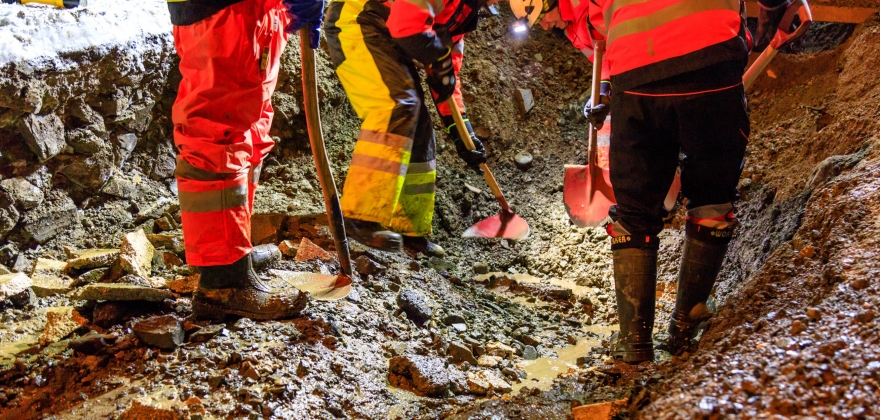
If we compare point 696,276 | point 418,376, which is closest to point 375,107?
point 418,376

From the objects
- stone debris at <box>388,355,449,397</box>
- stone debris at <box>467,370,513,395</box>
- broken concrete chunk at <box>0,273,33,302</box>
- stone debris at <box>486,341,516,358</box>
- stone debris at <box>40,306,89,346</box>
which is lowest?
stone debris at <box>486,341,516,358</box>

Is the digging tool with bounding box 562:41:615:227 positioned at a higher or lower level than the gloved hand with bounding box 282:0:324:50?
lower

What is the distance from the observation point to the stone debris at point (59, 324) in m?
1.94

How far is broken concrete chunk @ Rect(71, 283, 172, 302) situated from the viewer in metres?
2.00

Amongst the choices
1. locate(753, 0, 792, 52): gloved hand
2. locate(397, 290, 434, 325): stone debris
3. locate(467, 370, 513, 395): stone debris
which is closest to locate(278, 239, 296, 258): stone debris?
locate(397, 290, 434, 325): stone debris

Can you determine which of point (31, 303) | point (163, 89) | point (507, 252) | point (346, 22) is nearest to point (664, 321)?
point (507, 252)

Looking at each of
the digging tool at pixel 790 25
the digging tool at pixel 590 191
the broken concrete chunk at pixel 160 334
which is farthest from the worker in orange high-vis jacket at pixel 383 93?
the digging tool at pixel 790 25

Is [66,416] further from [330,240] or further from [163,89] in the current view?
[163,89]

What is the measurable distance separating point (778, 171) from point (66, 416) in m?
3.27

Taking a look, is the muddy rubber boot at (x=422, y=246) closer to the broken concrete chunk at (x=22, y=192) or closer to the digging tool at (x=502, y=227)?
the digging tool at (x=502, y=227)

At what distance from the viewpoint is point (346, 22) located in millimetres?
3121

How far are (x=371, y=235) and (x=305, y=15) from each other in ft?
4.02

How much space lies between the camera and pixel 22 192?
2518 millimetres

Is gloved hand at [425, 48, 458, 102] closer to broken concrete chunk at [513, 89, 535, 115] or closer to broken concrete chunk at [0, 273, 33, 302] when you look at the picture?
broken concrete chunk at [513, 89, 535, 115]
